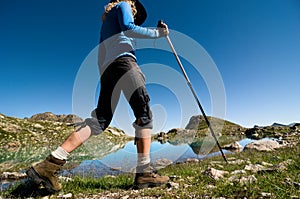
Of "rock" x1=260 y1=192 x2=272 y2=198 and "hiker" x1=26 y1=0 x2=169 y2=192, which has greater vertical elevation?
"hiker" x1=26 y1=0 x2=169 y2=192

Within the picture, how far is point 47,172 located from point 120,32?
3001mm

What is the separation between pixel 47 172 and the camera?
3.97m

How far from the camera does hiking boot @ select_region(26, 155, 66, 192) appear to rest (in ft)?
13.0

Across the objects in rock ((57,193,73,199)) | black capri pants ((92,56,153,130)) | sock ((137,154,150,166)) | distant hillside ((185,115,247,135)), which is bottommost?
rock ((57,193,73,199))

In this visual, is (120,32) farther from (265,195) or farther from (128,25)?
(265,195)

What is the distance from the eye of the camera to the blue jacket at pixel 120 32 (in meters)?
4.69

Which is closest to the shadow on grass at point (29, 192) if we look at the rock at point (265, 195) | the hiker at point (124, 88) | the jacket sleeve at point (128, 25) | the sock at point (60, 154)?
the sock at point (60, 154)

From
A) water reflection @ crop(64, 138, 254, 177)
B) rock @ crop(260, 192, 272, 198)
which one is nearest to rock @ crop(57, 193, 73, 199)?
water reflection @ crop(64, 138, 254, 177)

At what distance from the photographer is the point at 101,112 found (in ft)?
16.1

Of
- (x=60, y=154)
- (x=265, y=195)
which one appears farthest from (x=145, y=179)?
(x=265, y=195)

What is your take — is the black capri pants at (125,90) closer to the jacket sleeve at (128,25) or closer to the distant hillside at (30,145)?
the jacket sleeve at (128,25)

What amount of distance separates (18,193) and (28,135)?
193ft

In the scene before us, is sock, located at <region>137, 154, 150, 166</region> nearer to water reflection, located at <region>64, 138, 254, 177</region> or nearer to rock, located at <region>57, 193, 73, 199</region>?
rock, located at <region>57, 193, 73, 199</region>

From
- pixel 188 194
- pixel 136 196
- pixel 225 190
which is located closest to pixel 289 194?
pixel 225 190
